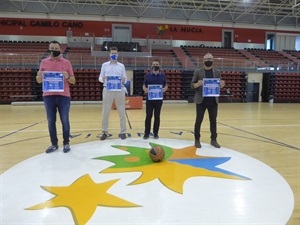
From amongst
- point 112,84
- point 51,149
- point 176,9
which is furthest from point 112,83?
point 176,9

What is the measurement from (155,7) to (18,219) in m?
19.9

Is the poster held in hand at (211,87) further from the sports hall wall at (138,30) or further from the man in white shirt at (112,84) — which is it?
→ the sports hall wall at (138,30)

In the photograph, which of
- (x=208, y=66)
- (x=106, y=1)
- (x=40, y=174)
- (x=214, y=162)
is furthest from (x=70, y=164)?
(x=106, y=1)

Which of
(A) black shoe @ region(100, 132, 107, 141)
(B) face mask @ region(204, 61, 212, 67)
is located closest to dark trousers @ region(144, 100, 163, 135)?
(A) black shoe @ region(100, 132, 107, 141)

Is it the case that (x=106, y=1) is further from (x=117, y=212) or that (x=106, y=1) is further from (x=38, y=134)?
(x=117, y=212)

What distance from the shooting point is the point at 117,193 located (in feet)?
7.47

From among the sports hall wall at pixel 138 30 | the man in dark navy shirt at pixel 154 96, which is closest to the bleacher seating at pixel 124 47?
the sports hall wall at pixel 138 30

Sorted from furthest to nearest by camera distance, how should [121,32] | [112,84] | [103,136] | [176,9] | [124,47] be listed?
[176,9], [121,32], [124,47], [103,136], [112,84]

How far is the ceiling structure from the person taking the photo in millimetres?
18500

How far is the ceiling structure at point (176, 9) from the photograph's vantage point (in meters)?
18.5

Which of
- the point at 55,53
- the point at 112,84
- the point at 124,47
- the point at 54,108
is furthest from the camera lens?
the point at 124,47

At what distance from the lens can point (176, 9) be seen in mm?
20406

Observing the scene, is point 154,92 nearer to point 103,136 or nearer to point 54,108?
Answer: point 103,136

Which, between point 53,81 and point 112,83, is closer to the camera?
point 53,81
